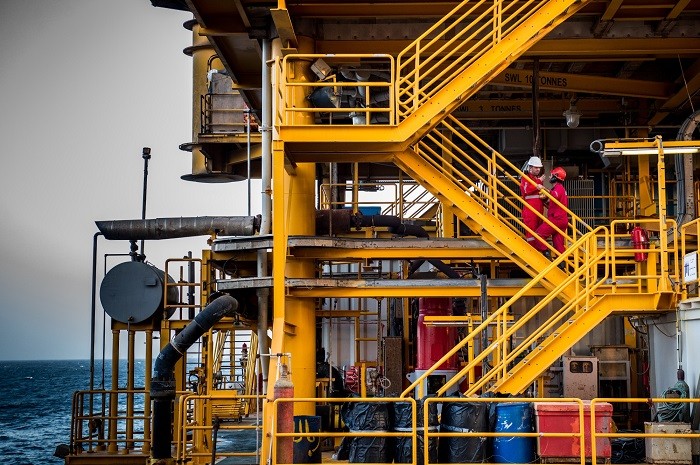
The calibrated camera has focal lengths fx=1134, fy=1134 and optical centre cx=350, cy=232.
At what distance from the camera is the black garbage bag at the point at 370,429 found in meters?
16.8

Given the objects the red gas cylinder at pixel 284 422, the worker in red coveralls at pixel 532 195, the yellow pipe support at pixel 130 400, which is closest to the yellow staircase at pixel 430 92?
the worker in red coveralls at pixel 532 195

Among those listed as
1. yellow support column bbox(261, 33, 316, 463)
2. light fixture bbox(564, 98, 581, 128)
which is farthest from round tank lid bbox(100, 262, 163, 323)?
light fixture bbox(564, 98, 581, 128)

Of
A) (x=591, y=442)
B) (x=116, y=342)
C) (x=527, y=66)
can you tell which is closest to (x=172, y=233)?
(x=116, y=342)

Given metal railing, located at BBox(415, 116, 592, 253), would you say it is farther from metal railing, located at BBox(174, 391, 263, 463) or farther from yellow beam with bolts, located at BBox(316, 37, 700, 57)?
metal railing, located at BBox(174, 391, 263, 463)

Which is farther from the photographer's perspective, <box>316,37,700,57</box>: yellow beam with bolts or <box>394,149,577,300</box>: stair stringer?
<box>316,37,700,57</box>: yellow beam with bolts

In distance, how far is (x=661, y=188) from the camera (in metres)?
18.5

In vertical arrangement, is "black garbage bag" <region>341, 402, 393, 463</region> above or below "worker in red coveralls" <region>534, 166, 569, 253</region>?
below

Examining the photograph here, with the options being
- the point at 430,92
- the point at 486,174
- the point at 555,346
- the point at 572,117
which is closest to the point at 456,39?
the point at 430,92

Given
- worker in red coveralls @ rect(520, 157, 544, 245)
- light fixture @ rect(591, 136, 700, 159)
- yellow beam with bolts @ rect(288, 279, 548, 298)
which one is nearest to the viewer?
light fixture @ rect(591, 136, 700, 159)

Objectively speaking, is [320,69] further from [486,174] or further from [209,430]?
[209,430]

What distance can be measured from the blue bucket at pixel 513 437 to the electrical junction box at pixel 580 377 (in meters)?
8.10

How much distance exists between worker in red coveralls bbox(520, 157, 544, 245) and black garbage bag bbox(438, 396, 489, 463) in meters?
5.17

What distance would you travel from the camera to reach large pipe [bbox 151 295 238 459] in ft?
64.1

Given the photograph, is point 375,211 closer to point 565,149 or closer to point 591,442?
point 565,149
